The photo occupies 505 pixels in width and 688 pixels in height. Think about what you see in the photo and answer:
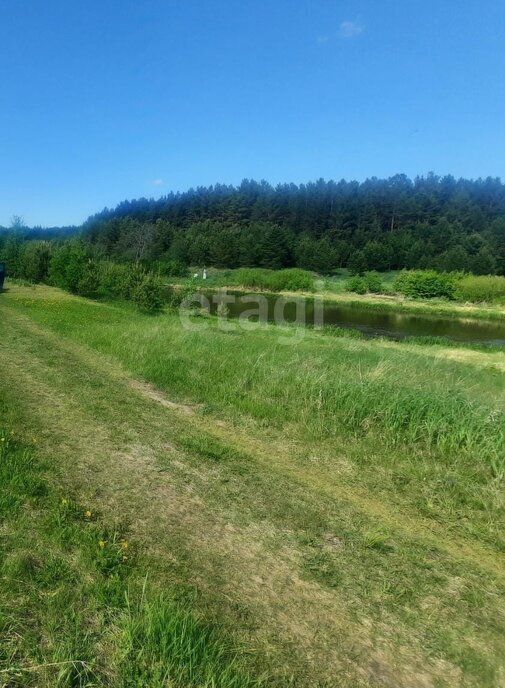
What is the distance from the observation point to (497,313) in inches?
1917

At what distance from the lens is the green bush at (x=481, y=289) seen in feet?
194

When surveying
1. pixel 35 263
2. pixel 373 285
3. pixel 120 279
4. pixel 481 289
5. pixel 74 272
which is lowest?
pixel 481 289

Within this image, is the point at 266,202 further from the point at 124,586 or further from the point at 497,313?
the point at 124,586

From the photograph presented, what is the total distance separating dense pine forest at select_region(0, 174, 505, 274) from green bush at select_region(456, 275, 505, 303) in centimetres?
1661

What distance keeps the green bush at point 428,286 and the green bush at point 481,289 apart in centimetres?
101

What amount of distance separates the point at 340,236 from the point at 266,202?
78.4 feet

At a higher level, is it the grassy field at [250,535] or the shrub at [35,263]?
the shrub at [35,263]

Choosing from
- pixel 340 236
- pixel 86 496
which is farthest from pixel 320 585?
pixel 340 236

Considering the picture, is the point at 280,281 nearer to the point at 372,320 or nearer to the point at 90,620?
the point at 372,320

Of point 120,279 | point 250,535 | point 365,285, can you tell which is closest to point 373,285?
point 365,285

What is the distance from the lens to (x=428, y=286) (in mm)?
62031

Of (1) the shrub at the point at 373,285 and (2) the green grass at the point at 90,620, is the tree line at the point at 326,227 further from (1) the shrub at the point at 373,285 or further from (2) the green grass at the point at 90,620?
(2) the green grass at the point at 90,620

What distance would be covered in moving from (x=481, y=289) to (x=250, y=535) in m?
64.2

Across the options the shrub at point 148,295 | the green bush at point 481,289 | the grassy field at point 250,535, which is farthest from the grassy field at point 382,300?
the grassy field at point 250,535
